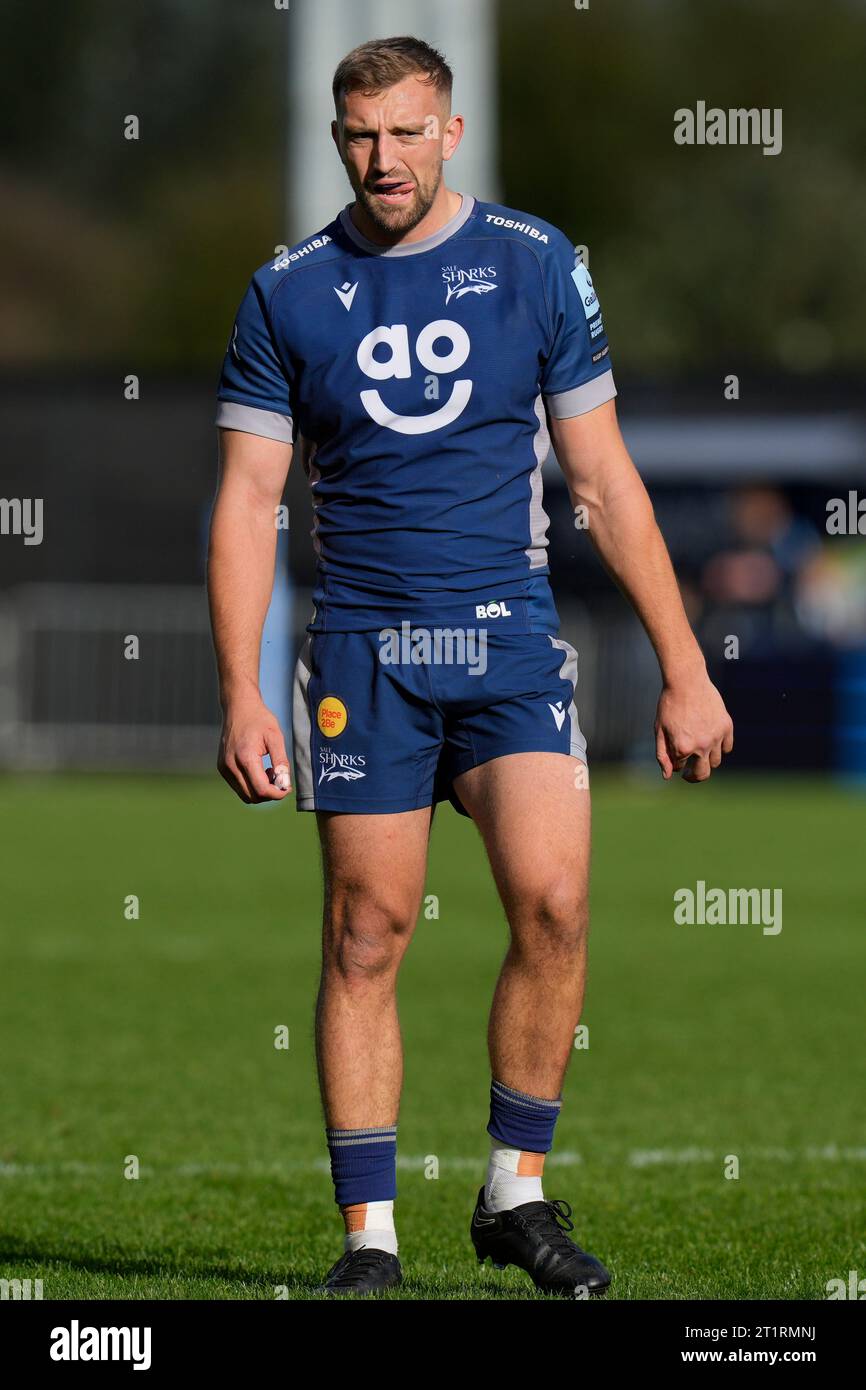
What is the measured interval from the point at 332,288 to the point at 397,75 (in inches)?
17.4

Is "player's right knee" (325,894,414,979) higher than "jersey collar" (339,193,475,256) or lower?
lower

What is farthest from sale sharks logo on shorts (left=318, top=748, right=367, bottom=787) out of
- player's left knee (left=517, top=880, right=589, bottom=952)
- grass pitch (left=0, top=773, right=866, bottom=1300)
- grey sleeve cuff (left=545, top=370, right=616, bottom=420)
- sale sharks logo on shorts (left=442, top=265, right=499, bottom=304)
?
grass pitch (left=0, top=773, right=866, bottom=1300)

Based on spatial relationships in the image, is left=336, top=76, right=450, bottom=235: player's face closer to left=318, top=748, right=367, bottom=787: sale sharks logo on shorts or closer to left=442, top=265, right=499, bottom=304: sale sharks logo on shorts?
left=442, top=265, right=499, bottom=304: sale sharks logo on shorts

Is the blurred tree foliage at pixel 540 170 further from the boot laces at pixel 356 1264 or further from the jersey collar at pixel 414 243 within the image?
the boot laces at pixel 356 1264

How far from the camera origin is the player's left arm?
4965 millimetres

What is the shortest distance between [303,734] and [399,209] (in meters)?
1.09

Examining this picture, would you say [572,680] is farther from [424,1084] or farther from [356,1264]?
[424,1084]

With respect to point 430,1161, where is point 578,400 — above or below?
above

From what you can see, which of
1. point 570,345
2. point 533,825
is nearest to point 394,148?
point 570,345

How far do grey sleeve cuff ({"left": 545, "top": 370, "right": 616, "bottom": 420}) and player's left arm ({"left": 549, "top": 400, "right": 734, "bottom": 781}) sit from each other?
14 mm

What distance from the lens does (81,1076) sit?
839 cm

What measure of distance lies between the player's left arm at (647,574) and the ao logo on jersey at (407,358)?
29 cm

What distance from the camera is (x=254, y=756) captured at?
15.9ft

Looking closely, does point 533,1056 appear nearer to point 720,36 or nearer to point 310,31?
point 310,31
